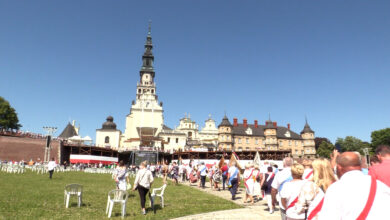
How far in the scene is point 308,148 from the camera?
7588 cm

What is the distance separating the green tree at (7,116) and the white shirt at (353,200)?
67.2m

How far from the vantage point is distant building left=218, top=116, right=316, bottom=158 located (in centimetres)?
6906

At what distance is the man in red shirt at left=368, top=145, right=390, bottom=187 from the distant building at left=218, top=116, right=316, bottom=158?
64.0 metres

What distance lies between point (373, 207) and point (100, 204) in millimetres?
9549

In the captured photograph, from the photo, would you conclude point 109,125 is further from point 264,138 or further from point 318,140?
point 318,140

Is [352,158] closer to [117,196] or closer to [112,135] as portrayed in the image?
[117,196]

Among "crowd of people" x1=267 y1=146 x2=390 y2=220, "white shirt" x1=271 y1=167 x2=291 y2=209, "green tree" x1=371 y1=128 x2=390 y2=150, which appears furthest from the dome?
"crowd of people" x1=267 y1=146 x2=390 y2=220

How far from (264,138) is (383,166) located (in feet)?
241

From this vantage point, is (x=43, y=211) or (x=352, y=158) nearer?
(x=352, y=158)

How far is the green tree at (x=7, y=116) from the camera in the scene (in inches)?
2132

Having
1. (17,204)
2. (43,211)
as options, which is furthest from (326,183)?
(17,204)

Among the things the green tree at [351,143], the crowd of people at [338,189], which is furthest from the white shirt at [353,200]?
the green tree at [351,143]

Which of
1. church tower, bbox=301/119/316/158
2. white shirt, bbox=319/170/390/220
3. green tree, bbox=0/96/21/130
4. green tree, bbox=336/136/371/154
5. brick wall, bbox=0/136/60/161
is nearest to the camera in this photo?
white shirt, bbox=319/170/390/220

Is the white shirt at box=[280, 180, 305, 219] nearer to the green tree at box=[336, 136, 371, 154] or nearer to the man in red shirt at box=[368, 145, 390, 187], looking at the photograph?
the man in red shirt at box=[368, 145, 390, 187]
